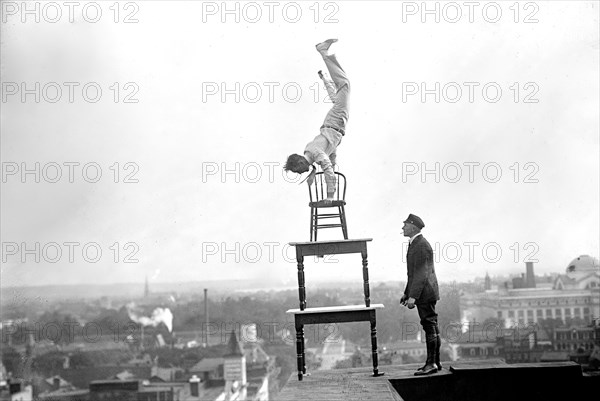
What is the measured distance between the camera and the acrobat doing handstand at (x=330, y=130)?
575 centimetres

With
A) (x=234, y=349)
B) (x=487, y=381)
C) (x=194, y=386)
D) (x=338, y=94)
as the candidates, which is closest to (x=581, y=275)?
(x=487, y=381)

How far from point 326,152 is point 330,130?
20 centimetres

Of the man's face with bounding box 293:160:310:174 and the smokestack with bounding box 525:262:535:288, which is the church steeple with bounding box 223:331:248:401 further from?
the man's face with bounding box 293:160:310:174

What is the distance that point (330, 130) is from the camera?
5945 mm

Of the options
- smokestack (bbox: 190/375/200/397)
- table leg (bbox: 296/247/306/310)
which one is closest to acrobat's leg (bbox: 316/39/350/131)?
table leg (bbox: 296/247/306/310)

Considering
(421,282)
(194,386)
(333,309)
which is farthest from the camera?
(194,386)

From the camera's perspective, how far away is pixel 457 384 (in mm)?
5789

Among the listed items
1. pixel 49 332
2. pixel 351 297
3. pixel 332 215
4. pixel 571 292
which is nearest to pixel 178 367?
pixel 49 332

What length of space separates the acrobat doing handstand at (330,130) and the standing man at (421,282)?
31.1 inches

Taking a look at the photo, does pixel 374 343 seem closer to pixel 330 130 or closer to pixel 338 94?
pixel 330 130

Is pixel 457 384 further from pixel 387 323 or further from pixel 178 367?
pixel 178 367

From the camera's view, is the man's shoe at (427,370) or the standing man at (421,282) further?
the man's shoe at (427,370)

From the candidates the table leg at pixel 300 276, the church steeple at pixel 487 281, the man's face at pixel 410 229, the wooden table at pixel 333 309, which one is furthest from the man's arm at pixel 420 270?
the church steeple at pixel 487 281

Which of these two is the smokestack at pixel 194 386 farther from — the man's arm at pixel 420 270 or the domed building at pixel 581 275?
the man's arm at pixel 420 270
